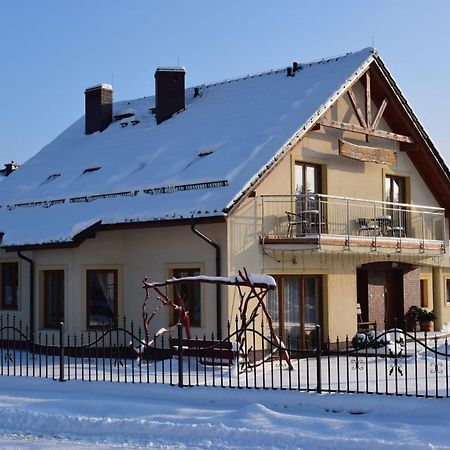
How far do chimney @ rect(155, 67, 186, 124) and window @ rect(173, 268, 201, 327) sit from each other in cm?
715

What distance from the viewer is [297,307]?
21281 millimetres

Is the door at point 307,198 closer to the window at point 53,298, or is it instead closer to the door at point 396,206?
the door at point 396,206

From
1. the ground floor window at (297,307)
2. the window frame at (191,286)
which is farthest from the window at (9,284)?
the ground floor window at (297,307)

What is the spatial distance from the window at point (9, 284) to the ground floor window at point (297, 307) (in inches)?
296

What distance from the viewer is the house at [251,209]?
1994 cm

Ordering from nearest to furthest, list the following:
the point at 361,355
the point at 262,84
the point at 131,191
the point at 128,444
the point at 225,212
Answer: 1. the point at 128,444
2. the point at 225,212
3. the point at 361,355
4. the point at 131,191
5. the point at 262,84

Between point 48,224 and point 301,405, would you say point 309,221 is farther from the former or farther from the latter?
point 301,405

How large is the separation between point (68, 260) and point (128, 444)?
11185 millimetres

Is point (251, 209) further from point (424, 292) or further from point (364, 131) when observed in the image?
point (424, 292)

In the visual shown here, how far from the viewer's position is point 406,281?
84.2 ft

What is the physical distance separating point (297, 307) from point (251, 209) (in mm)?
2997

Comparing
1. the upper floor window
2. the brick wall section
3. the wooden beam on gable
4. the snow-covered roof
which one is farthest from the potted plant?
the snow-covered roof

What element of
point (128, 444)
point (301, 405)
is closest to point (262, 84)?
point (301, 405)

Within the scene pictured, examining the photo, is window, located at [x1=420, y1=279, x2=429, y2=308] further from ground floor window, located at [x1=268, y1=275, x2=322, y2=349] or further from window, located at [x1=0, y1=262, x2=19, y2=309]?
window, located at [x1=0, y1=262, x2=19, y2=309]
